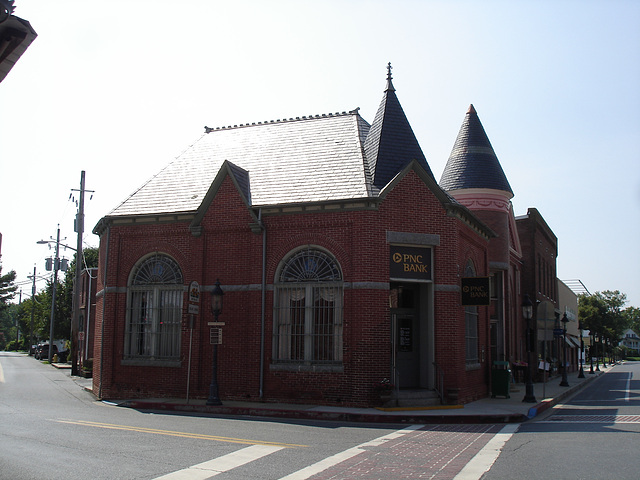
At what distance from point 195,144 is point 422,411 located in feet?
42.8

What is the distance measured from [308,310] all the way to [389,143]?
5515 millimetres

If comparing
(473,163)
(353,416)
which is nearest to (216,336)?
(353,416)

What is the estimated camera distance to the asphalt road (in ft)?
27.4

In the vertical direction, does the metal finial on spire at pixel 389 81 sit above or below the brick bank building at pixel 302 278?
above

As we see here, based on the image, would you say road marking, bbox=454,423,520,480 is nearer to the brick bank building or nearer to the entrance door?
the brick bank building

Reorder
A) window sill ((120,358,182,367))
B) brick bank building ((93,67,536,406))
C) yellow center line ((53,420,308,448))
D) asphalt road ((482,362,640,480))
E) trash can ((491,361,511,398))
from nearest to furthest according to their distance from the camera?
asphalt road ((482,362,640,480)), yellow center line ((53,420,308,448)), brick bank building ((93,67,536,406)), window sill ((120,358,182,367)), trash can ((491,361,511,398))

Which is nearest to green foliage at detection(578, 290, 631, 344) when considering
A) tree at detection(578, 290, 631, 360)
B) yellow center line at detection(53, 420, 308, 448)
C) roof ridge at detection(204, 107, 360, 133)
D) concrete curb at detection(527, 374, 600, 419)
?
tree at detection(578, 290, 631, 360)

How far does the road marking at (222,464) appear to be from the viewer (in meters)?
7.88

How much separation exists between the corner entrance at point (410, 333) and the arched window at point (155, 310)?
6415 mm

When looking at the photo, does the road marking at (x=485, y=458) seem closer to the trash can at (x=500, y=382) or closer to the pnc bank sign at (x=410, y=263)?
the pnc bank sign at (x=410, y=263)

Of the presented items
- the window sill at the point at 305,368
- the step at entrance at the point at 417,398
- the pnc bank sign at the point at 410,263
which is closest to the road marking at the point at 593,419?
the step at entrance at the point at 417,398

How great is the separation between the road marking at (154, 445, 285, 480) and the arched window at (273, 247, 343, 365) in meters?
6.54

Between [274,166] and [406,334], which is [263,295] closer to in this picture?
[406,334]

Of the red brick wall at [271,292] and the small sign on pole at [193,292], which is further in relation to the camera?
the red brick wall at [271,292]
